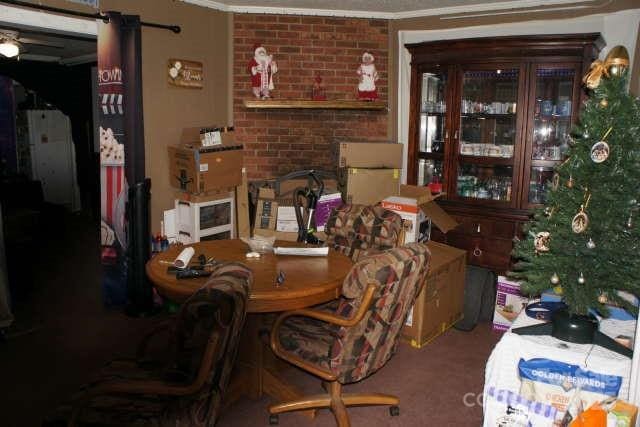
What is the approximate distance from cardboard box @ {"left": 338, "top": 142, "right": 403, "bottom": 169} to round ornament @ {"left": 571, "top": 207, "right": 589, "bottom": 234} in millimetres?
2443

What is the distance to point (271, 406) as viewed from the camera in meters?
2.72

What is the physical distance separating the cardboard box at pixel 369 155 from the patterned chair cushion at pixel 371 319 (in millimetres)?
2156

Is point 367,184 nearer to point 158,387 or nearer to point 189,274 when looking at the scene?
point 189,274

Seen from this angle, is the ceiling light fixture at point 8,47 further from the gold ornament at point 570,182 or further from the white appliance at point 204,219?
the gold ornament at point 570,182

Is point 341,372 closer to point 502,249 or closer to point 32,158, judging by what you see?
point 502,249

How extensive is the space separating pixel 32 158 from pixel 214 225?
191 inches

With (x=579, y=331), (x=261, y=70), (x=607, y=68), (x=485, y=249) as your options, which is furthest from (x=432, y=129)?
(x=579, y=331)

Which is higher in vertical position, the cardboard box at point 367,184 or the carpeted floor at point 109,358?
the cardboard box at point 367,184

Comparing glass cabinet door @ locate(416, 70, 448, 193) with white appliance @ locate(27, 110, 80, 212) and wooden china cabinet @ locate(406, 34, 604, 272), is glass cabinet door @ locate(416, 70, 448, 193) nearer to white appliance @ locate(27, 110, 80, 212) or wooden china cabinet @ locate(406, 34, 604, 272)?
wooden china cabinet @ locate(406, 34, 604, 272)

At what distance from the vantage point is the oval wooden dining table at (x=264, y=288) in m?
2.49

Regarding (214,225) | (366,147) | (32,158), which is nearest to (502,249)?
(366,147)

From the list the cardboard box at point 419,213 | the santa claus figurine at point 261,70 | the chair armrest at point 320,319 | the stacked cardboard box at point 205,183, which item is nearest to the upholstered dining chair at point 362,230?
the cardboard box at point 419,213

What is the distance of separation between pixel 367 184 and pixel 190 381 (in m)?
2.85

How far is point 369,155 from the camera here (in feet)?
15.0
